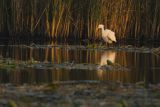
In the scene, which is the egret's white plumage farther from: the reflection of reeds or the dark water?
the dark water

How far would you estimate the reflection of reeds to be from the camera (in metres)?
17.9

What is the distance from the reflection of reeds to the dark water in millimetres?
2847

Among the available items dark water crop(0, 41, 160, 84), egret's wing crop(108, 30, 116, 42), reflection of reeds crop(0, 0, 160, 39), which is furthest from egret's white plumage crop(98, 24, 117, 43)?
dark water crop(0, 41, 160, 84)

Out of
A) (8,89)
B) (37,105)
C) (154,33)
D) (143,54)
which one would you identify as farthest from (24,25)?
(37,105)

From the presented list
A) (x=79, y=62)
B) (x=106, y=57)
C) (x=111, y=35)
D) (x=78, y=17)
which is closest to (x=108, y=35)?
(x=111, y=35)

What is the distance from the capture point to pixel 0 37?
18.5 metres

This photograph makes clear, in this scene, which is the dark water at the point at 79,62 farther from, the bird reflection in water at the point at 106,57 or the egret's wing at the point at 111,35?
the egret's wing at the point at 111,35

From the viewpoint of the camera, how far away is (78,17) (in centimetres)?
1808

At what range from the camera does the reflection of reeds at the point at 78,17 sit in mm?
17922

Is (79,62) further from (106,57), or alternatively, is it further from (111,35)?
(111,35)

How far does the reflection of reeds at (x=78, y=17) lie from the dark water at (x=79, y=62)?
2.85m

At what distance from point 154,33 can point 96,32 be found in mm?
1761

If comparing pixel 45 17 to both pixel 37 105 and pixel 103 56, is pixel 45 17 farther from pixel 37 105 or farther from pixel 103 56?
pixel 37 105

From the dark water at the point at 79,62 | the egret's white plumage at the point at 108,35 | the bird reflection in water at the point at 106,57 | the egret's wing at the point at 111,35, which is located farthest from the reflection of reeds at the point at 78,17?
the bird reflection in water at the point at 106,57
